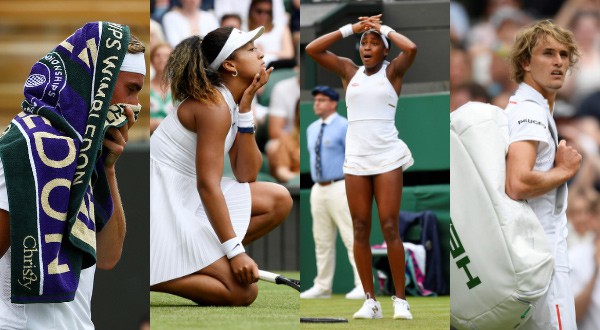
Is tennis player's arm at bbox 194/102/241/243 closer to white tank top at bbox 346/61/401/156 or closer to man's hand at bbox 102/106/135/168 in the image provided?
white tank top at bbox 346/61/401/156

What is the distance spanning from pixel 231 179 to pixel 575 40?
47.9 inches

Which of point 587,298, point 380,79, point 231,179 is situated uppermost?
point 380,79

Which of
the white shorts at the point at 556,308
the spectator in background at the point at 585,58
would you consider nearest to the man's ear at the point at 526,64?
the spectator in background at the point at 585,58

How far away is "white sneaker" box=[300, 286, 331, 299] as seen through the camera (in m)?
3.71

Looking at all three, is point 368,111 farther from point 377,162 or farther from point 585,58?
point 585,58

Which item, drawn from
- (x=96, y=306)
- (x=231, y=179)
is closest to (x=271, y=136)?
(x=231, y=179)

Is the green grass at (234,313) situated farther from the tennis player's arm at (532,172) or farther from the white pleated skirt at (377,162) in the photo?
the tennis player's arm at (532,172)

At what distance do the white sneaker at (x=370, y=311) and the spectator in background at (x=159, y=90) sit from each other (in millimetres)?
1050

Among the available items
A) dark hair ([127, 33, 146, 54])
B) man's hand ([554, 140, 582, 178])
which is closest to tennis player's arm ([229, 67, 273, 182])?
man's hand ([554, 140, 582, 178])

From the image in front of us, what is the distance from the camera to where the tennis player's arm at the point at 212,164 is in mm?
2914

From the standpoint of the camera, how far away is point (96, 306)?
12.0 feet

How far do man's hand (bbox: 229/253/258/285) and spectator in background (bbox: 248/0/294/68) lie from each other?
863 millimetres

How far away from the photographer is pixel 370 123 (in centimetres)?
354

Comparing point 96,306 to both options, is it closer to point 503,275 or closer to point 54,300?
point 503,275
